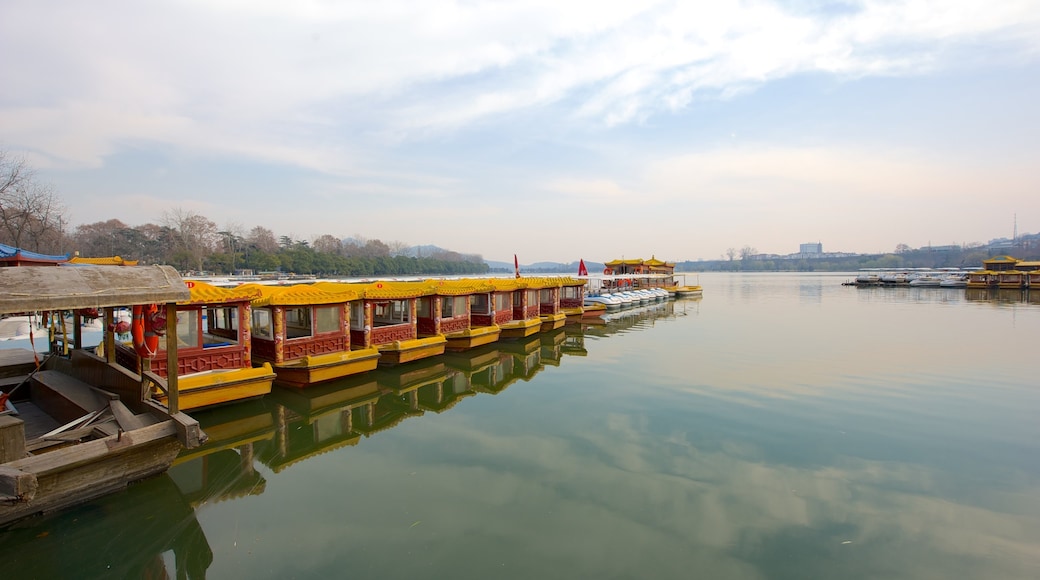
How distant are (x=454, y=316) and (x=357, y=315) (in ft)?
15.7

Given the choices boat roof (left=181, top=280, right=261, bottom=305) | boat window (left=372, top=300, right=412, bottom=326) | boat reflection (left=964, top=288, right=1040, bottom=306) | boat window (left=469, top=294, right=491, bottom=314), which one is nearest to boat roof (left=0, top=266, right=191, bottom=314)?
boat roof (left=181, top=280, right=261, bottom=305)

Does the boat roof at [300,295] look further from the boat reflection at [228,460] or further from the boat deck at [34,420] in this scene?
the boat deck at [34,420]

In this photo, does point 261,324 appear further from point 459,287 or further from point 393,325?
point 459,287

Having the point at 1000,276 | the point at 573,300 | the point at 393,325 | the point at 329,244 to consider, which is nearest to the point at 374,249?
the point at 329,244

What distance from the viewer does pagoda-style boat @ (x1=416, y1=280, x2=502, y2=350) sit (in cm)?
1891

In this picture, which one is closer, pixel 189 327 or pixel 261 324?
pixel 189 327

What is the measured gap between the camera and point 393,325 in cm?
1708

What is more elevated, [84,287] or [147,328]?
[84,287]

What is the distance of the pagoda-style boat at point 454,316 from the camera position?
18.9 meters

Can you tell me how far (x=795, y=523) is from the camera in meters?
6.85

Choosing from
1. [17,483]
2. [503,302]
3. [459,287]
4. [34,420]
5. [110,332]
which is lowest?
[34,420]

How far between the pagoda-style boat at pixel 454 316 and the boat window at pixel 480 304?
0.40 meters

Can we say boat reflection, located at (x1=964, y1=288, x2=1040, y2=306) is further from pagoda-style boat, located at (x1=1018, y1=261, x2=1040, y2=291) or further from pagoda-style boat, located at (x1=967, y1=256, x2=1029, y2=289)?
pagoda-style boat, located at (x1=967, y1=256, x2=1029, y2=289)

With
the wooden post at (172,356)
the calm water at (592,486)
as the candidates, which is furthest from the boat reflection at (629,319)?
the wooden post at (172,356)
